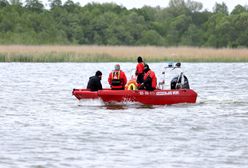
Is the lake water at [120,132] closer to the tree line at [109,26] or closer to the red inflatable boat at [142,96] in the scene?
the red inflatable boat at [142,96]

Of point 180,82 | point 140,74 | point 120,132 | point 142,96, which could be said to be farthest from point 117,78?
point 120,132

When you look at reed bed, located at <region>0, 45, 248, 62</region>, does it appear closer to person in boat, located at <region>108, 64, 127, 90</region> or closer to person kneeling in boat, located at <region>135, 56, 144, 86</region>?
person kneeling in boat, located at <region>135, 56, 144, 86</region>

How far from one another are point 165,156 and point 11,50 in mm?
38426

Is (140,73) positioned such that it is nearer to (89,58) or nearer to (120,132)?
(120,132)

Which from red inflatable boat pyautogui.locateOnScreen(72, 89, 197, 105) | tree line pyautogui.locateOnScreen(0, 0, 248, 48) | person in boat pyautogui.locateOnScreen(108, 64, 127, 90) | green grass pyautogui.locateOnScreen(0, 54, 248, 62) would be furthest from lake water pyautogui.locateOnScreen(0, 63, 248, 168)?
tree line pyautogui.locateOnScreen(0, 0, 248, 48)

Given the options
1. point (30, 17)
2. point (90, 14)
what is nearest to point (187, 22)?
point (90, 14)

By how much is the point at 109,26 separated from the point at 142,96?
203 feet

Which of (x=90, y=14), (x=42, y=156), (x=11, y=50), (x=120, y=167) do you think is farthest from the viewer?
(x=90, y=14)

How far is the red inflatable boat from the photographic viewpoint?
2312cm

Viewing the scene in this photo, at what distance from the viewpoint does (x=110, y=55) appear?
179 ft

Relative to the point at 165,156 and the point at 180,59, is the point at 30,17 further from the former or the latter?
the point at 165,156

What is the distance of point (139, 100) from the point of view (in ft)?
77.5

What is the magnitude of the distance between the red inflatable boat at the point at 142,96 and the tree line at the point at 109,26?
44.7 meters

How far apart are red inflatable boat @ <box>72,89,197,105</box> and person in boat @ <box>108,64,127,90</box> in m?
0.46
